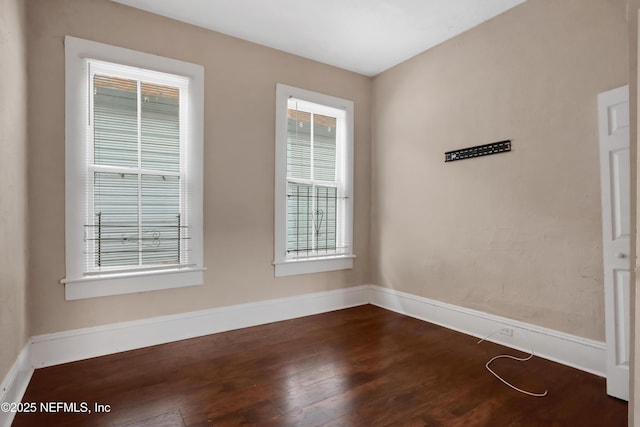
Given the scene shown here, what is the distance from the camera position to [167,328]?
305 cm

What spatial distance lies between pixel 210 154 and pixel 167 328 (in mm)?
1692

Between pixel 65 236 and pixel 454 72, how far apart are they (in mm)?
3892

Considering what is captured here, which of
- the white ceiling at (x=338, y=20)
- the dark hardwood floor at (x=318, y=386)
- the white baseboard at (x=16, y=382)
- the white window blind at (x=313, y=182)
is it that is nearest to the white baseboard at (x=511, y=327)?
the dark hardwood floor at (x=318, y=386)

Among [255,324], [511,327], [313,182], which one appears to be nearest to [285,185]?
[313,182]

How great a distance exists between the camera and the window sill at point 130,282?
2682 mm

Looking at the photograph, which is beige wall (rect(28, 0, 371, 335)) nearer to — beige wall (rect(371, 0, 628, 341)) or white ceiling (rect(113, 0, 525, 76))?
white ceiling (rect(113, 0, 525, 76))

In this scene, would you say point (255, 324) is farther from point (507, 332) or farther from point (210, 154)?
point (507, 332)

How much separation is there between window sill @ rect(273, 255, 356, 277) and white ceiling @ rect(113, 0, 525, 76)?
2392mm

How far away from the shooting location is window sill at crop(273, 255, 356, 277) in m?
3.69

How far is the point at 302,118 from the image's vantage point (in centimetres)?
390

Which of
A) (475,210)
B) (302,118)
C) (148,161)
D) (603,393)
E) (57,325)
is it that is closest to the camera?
(603,393)

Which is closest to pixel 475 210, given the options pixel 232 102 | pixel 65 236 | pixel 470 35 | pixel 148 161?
pixel 470 35

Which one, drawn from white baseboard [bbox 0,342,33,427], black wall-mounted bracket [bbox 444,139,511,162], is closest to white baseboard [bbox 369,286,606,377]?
black wall-mounted bracket [bbox 444,139,511,162]

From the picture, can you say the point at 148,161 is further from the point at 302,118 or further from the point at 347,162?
the point at 347,162
